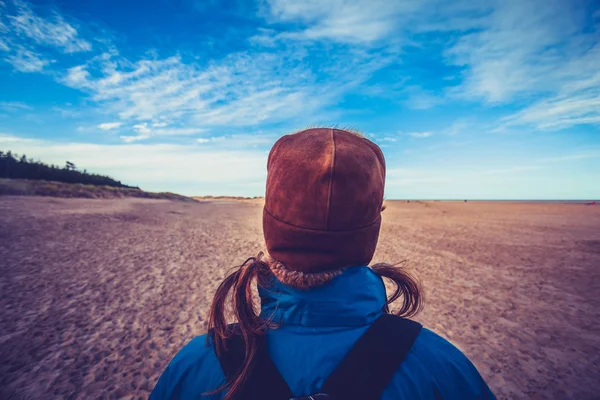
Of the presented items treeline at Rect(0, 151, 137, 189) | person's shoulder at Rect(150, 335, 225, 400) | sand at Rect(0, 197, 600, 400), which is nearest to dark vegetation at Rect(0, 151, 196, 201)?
treeline at Rect(0, 151, 137, 189)

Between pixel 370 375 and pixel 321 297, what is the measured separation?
329 millimetres

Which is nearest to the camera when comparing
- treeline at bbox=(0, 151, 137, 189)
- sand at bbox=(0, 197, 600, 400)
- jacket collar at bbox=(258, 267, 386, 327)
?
jacket collar at bbox=(258, 267, 386, 327)

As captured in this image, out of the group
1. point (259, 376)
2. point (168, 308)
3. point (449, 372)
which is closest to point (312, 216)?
point (259, 376)

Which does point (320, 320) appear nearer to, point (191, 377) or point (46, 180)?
point (191, 377)

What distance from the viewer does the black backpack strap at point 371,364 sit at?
100 cm

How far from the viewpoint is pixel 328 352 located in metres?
1.07

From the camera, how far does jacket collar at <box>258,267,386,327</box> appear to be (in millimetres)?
1142

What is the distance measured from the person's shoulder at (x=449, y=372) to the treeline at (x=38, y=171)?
43.5 metres

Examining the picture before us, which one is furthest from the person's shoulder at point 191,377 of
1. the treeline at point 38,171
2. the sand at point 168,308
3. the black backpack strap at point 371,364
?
the treeline at point 38,171

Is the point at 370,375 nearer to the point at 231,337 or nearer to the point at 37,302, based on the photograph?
the point at 231,337

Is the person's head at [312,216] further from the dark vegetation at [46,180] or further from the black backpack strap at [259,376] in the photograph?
the dark vegetation at [46,180]

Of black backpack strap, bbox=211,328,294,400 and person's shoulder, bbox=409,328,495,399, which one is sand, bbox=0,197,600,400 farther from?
person's shoulder, bbox=409,328,495,399

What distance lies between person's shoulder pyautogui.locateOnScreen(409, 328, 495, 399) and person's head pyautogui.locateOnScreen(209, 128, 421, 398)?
0.44 m

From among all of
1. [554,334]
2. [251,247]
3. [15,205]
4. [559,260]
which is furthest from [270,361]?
[15,205]
